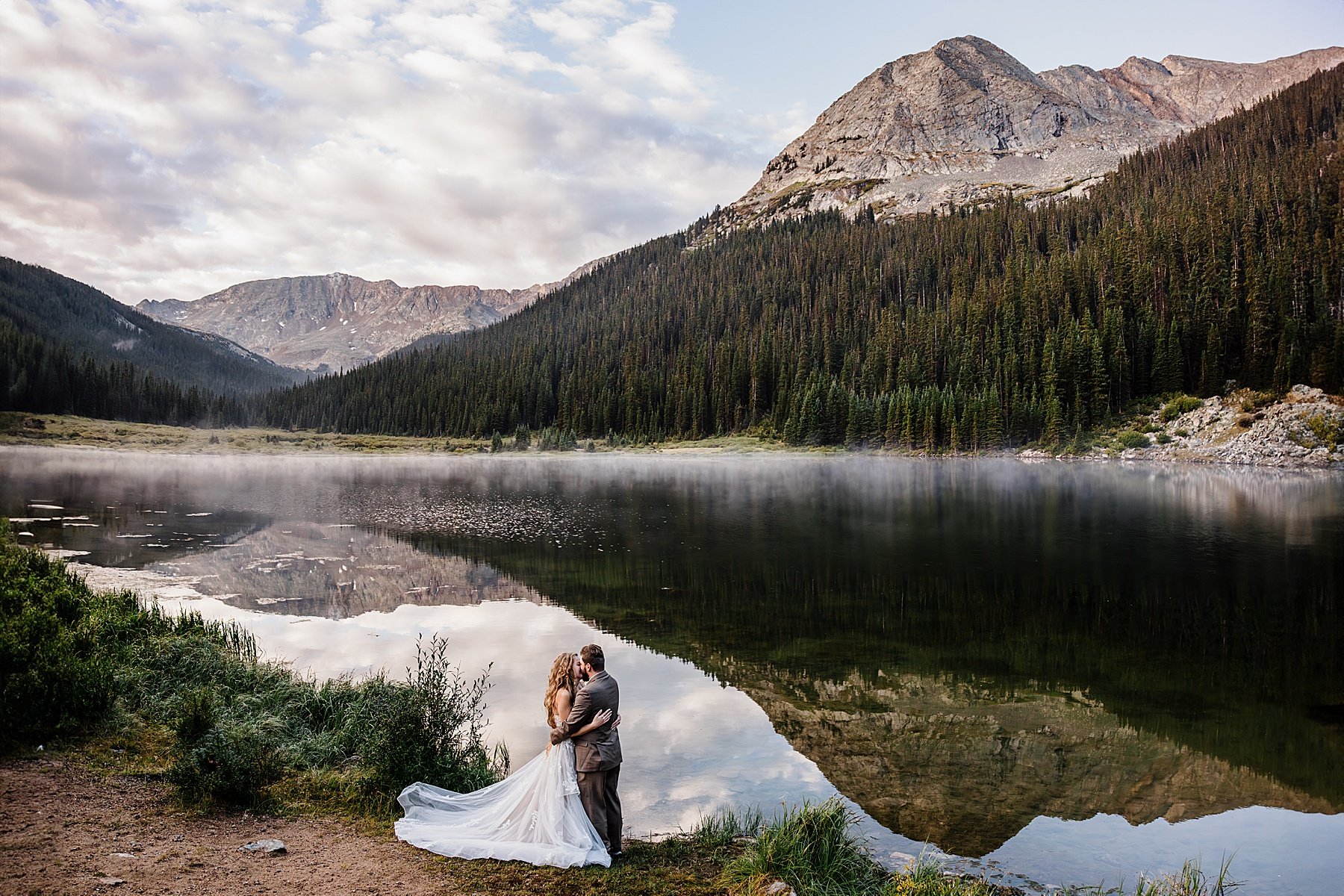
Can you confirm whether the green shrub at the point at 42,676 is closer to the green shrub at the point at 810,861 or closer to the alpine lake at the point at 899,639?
the alpine lake at the point at 899,639

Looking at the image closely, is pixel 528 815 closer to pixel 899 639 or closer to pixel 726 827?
pixel 726 827

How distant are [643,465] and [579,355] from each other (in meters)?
61.2

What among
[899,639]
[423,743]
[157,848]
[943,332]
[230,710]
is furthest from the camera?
[943,332]

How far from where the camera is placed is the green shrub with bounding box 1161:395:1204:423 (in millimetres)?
91062

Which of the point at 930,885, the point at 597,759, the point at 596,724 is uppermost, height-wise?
the point at 596,724

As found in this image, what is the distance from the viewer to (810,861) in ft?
27.2

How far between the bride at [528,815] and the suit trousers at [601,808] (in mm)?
100

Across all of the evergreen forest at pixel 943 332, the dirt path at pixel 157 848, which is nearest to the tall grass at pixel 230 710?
the dirt path at pixel 157 848

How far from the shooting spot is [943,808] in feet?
36.0

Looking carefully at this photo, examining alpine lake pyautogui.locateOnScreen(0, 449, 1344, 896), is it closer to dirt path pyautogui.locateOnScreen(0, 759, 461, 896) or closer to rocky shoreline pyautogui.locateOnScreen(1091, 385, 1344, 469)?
dirt path pyautogui.locateOnScreen(0, 759, 461, 896)

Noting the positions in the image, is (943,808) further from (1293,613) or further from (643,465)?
(643,465)

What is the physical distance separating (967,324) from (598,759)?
413 feet

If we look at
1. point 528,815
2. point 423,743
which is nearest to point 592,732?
point 528,815

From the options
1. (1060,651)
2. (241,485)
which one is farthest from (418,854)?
(241,485)
